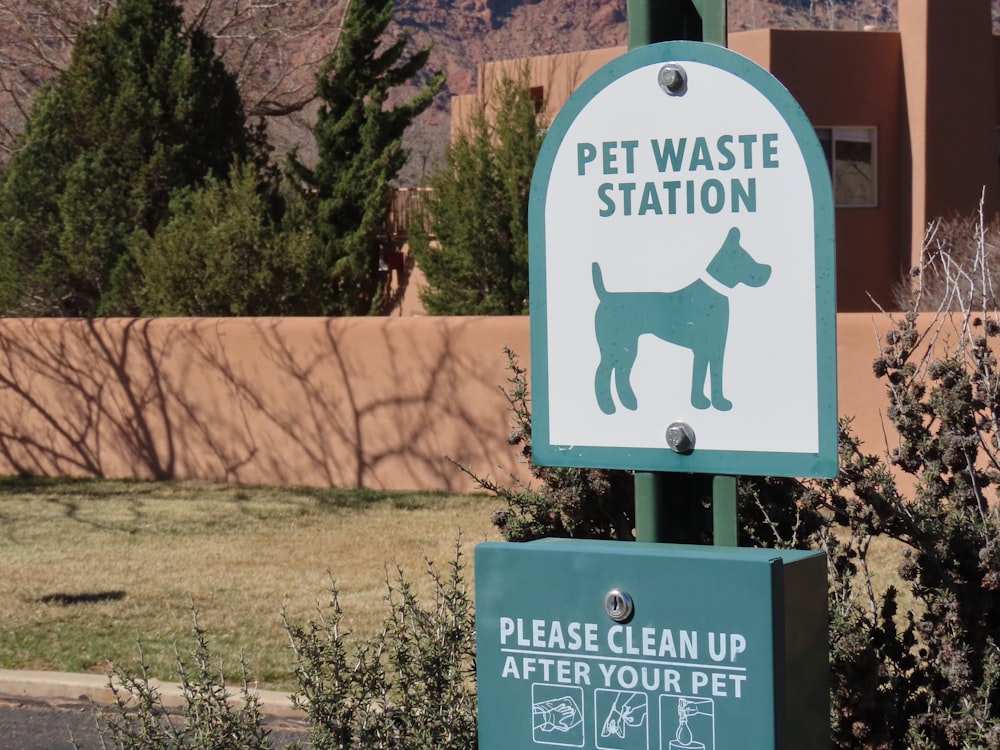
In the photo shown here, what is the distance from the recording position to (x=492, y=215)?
24000mm

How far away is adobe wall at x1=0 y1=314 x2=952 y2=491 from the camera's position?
44.5 feet

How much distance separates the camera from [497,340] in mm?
13297

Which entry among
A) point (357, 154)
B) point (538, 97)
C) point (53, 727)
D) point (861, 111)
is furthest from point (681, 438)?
point (357, 154)

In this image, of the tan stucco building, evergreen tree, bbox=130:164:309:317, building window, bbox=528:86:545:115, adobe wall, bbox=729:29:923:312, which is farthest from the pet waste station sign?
building window, bbox=528:86:545:115

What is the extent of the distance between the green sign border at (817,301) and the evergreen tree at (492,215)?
20.9m

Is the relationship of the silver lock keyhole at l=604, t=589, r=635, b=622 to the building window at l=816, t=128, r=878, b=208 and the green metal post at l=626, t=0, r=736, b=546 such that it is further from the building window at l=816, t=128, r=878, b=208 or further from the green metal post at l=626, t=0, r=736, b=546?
the building window at l=816, t=128, r=878, b=208

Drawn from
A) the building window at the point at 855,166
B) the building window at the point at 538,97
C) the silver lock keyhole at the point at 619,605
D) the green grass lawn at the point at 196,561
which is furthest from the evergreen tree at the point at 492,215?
the silver lock keyhole at the point at 619,605

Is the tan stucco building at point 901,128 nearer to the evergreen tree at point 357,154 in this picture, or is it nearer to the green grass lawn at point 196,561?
the evergreen tree at point 357,154

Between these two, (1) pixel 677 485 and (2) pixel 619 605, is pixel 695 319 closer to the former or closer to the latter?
(1) pixel 677 485

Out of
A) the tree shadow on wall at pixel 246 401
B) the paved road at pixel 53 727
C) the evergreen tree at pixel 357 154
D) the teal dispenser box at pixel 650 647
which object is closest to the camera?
the teal dispenser box at pixel 650 647

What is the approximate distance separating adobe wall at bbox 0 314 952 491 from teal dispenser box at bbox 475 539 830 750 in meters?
9.70

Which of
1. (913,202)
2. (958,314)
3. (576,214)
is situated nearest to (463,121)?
(913,202)

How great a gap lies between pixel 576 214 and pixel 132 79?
23022 mm

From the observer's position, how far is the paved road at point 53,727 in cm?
624
